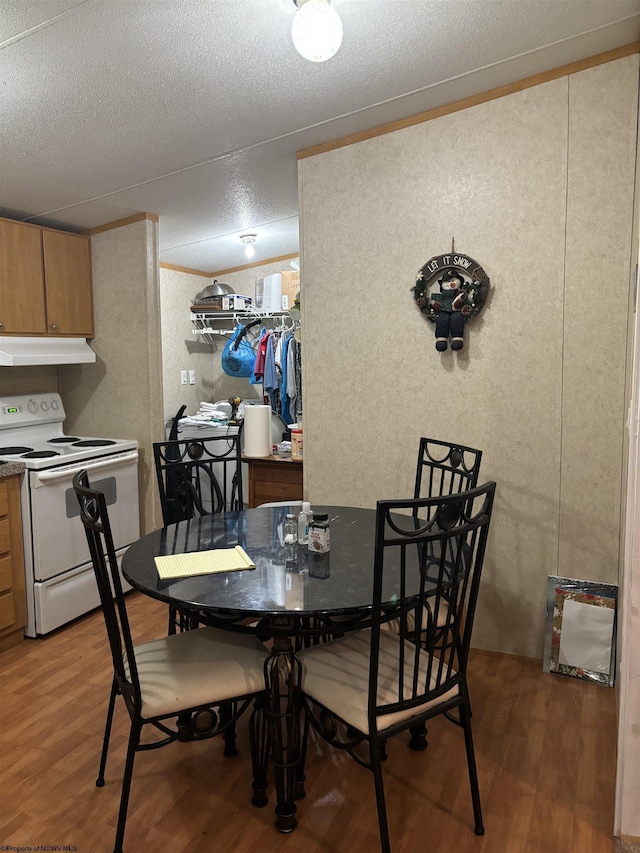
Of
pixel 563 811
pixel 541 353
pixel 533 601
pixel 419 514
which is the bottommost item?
pixel 563 811

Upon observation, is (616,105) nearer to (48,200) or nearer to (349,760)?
(349,760)

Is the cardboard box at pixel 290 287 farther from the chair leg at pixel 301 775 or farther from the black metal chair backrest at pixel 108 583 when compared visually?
the chair leg at pixel 301 775

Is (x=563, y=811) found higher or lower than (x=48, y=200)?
lower

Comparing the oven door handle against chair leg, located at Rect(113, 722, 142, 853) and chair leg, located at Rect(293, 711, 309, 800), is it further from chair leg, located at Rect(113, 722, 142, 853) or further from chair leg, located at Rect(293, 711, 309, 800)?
chair leg, located at Rect(293, 711, 309, 800)

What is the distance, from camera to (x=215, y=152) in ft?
9.72

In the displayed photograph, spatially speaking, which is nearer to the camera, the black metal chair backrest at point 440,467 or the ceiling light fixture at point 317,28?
the ceiling light fixture at point 317,28

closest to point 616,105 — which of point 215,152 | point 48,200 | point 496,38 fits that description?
point 496,38

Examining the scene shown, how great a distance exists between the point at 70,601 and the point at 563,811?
8.19 ft

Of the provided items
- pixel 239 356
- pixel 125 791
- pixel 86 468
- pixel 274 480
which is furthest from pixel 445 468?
pixel 239 356

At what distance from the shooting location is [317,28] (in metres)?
1.80

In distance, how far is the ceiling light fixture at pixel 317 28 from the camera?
1.79 m

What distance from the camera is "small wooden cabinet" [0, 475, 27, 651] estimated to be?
2.90 metres

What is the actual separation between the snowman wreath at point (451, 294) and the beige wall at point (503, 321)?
62mm

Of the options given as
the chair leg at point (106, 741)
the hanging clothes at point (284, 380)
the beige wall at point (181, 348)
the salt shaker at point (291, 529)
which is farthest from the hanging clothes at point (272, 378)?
the chair leg at point (106, 741)
